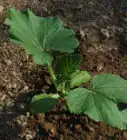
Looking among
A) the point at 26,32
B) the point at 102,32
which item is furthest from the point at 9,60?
the point at 102,32

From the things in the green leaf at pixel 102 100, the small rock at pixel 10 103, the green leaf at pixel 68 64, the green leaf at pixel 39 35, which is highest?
the green leaf at pixel 39 35

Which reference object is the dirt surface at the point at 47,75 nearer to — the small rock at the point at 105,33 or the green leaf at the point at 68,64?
the small rock at the point at 105,33

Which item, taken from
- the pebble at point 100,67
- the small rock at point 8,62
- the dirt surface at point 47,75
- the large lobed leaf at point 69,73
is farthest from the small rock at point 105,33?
the small rock at point 8,62

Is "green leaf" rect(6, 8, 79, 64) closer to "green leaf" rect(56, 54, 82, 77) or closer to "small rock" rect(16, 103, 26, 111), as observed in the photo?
"green leaf" rect(56, 54, 82, 77)

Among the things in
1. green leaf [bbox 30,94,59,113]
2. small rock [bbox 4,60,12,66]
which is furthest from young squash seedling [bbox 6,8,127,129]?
small rock [bbox 4,60,12,66]

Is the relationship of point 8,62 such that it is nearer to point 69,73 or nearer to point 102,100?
point 69,73
